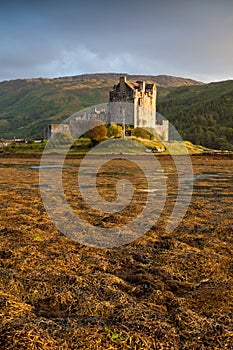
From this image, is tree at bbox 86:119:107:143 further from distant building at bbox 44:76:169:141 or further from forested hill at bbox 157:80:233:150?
forested hill at bbox 157:80:233:150

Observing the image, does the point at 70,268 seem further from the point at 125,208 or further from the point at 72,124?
the point at 72,124

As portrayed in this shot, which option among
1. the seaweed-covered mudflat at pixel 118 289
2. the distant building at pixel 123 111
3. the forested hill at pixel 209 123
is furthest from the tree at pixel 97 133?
the seaweed-covered mudflat at pixel 118 289

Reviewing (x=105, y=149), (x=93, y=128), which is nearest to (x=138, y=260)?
(x=105, y=149)

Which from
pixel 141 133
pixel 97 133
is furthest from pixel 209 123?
pixel 97 133

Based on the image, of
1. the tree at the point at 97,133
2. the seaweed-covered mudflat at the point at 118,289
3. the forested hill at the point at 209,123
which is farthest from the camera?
the forested hill at the point at 209,123

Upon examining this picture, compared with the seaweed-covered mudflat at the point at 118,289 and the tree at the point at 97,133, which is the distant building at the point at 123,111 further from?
the seaweed-covered mudflat at the point at 118,289

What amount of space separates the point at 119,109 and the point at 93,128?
9769 mm

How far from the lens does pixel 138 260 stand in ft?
33.6

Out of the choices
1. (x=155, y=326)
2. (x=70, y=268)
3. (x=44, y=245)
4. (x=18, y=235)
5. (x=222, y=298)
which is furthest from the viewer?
(x=18, y=235)

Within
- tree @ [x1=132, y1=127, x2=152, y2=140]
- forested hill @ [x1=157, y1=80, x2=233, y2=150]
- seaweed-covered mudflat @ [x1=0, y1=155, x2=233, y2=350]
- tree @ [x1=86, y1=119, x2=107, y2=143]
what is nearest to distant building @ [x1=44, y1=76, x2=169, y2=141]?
tree @ [x1=132, y1=127, x2=152, y2=140]

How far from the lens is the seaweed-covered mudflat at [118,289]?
6.04 metres

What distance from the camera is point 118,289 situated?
8.16m

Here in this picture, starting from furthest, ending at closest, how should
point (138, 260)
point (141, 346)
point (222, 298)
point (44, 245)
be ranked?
1. point (44, 245)
2. point (138, 260)
3. point (222, 298)
4. point (141, 346)

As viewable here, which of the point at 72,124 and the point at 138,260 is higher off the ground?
the point at 72,124
